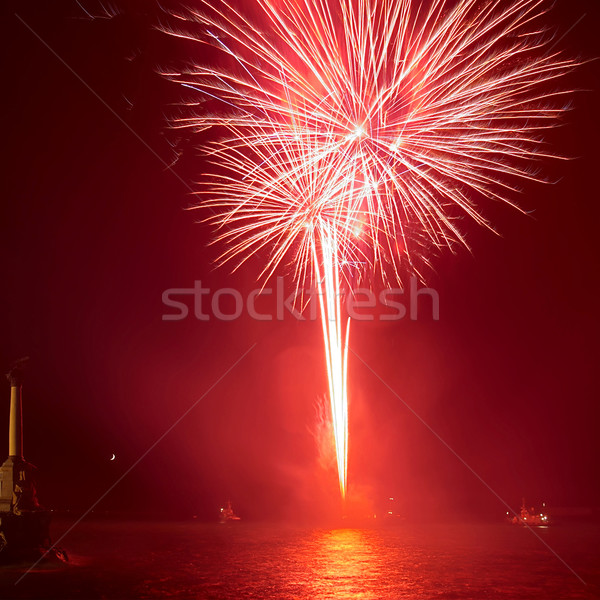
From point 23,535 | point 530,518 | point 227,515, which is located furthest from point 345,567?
point 530,518

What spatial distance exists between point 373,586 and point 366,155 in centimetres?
1032

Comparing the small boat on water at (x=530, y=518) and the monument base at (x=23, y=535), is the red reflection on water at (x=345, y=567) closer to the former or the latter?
the monument base at (x=23, y=535)

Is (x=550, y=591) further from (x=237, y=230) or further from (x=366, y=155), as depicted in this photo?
(x=237, y=230)

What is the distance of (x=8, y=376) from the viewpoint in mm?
17094

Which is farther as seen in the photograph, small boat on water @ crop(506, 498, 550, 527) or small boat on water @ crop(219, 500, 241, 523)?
small boat on water @ crop(219, 500, 241, 523)

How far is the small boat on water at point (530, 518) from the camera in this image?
4659 cm

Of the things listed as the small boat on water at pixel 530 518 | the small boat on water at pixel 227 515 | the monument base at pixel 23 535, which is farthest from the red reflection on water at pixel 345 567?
the small boat on water at pixel 530 518

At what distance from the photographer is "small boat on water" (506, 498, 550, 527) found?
4659 cm

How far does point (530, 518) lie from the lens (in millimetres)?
47188

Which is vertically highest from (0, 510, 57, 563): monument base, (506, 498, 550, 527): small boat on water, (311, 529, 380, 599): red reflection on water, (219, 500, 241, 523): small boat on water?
(0, 510, 57, 563): monument base

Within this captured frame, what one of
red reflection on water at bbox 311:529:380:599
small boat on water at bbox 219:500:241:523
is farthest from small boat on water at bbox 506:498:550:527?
red reflection on water at bbox 311:529:380:599

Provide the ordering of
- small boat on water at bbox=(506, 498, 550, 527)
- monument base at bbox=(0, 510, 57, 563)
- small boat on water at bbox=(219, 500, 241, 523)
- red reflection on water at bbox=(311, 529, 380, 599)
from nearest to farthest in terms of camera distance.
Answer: red reflection on water at bbox=(311, 529, 380, 599) → monument base at bbox=(0, 510, 57, 563) → small boat on water at bbox=(506, 498, 550, 527) → small boat on water at bbox=(219, 500, 241, 523)

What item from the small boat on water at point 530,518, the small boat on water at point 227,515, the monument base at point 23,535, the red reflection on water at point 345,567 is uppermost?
the monument base at point 23,535

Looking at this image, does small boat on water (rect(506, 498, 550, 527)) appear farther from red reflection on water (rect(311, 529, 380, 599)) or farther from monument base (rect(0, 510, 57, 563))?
monument base (rect(0, 510, 57, 563))
